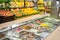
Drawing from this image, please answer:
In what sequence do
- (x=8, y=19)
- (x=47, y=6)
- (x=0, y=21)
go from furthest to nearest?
(x=47, y=6) < (x=8, y=19) < (x=0, y=21)

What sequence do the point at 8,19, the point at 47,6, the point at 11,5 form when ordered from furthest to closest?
1. the point at 47,6
2. the point at 11,5
3. the point at 8,19

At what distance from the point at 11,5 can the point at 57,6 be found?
173cm

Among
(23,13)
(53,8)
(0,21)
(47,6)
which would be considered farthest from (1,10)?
(47,6)

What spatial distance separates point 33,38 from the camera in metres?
1.92

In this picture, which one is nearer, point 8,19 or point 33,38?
point 33,38

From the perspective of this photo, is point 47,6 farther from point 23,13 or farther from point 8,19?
point 8,19

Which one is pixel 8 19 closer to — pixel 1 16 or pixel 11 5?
pixel 1 16

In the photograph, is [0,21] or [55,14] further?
[55,14]

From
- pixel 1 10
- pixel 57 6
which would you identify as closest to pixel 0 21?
pixel 1 10

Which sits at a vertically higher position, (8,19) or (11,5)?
(11,5)

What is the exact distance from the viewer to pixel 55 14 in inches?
182

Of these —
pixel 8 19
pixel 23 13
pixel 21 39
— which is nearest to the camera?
pixel 21 39

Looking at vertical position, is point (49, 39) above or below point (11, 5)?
below

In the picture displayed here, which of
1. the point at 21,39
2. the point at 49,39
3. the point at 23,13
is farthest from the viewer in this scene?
the point at 23,13
